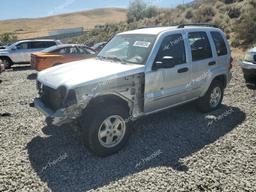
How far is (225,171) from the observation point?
488cm

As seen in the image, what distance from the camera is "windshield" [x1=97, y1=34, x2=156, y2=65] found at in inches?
232

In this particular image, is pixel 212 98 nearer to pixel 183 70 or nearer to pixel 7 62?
pixel 183 70

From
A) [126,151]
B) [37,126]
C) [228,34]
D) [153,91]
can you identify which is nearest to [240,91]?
[153,91]

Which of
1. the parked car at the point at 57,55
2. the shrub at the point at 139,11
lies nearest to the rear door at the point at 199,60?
the parked car at the point at 57,55

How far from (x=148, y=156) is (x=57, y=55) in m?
9.76

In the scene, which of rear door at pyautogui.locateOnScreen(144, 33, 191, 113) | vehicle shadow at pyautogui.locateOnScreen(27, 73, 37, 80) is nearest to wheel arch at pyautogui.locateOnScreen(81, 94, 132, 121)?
rear door at pyautogui.locateOnScreen(144, 33, 191, 113)

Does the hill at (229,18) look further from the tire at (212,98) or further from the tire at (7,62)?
the tire at (7,62)

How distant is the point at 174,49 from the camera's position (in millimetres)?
6250

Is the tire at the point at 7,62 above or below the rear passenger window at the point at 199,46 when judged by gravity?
below

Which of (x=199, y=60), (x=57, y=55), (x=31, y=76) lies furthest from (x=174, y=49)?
(x=31, y=76)

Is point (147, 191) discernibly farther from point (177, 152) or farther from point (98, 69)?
point (98, 69)

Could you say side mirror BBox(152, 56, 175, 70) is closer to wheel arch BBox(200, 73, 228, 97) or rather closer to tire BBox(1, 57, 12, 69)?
wheel arch BBox(200, 73, 228, 97)

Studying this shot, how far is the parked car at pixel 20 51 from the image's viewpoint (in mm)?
17844

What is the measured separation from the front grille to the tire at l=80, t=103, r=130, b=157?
18.6 inches
